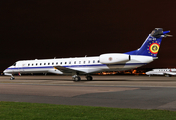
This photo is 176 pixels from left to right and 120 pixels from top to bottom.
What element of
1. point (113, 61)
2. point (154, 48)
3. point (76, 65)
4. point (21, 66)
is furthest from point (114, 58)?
point (21, 66)

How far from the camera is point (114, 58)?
94.0 feet

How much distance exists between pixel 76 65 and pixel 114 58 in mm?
6247

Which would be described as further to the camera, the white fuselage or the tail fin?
the white fuselage

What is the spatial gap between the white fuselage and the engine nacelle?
50 centimetres

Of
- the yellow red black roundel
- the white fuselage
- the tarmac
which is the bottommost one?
the tarmac

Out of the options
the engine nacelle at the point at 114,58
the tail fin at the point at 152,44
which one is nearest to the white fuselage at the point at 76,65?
the engine nacelle at the point at 114,58

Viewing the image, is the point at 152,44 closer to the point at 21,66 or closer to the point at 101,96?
the point at 101,96

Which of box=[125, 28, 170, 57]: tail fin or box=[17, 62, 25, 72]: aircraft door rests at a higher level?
box=[125, 28, 170, 57]: tail fin

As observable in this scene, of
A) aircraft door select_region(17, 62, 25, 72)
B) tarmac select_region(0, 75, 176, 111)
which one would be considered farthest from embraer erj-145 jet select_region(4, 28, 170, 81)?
tarmac select_region(0, 75, 176, 111)

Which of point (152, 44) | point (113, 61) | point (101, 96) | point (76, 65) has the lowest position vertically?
point (101, 96)

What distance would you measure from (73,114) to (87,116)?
22.5 inches

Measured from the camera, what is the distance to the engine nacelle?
28033mm

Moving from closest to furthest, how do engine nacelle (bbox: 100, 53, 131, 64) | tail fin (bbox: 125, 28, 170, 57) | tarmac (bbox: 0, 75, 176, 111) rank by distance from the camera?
tarmac (bbox: 0, 75, 176, 111)
tail fin (bbox: 125, 28, 170, 57)
engine nacelle (bbox: 100, 53, 131, 64)

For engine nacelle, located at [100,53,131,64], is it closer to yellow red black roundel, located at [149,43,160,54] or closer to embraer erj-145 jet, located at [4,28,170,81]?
embraer erj-145 jet, located at [4,28,170,81]
